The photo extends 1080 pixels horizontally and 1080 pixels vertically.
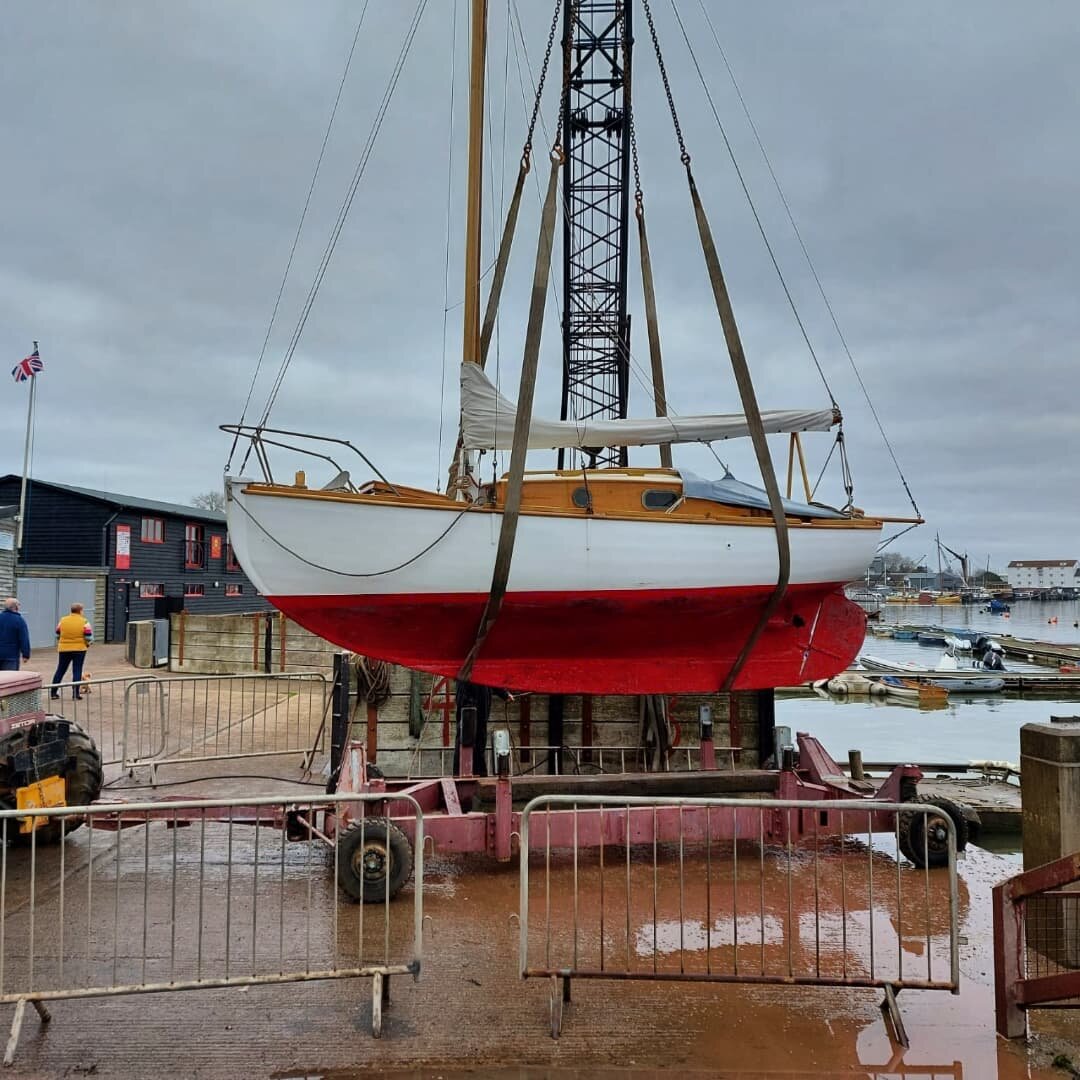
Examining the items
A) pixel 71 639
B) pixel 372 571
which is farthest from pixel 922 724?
pixel 71 639

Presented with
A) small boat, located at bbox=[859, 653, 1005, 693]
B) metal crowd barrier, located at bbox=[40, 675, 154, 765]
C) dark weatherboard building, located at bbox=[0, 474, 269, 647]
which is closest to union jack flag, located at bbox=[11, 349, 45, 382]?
dark weatherboard building, located at bbox=[0, 474, 269, 647]

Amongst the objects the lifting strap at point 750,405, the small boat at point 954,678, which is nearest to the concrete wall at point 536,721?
the lifting strap at point 750,405

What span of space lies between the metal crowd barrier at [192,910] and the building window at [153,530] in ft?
74.7

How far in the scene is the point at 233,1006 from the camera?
360 cm

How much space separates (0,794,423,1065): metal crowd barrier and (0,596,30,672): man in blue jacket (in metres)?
3.88

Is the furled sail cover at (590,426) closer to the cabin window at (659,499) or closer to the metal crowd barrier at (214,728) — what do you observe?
the cabin window at (659,499)

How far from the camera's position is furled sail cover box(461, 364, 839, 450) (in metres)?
7.56

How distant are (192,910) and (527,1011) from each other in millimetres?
2264

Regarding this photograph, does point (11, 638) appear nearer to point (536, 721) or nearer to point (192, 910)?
point (192, 910)

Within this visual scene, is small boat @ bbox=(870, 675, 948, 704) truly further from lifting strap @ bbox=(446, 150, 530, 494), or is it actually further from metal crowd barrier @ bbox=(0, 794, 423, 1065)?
metal crowd barrier @ bbox=(0, 794, 423, 1065)

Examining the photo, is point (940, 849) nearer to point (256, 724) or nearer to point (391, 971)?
point (391, 971)

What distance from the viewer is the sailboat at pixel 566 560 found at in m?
6.48

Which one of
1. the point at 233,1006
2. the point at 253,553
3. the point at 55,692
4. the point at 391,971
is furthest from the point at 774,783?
the point at 55,692

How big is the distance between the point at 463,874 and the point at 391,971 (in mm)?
2145
